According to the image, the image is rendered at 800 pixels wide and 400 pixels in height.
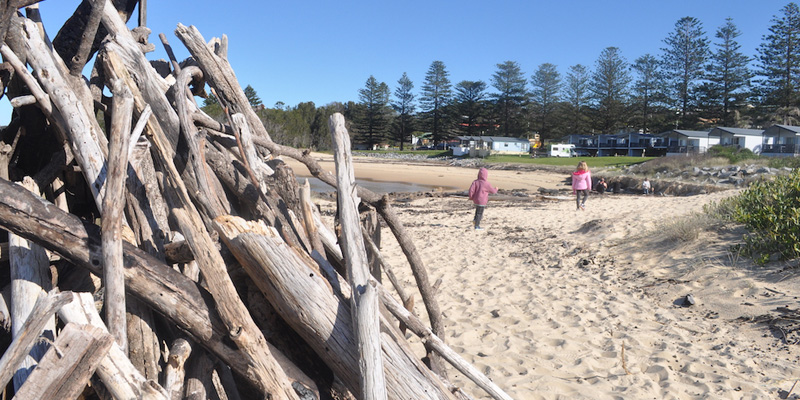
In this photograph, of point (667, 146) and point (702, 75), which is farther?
point (702, 75)

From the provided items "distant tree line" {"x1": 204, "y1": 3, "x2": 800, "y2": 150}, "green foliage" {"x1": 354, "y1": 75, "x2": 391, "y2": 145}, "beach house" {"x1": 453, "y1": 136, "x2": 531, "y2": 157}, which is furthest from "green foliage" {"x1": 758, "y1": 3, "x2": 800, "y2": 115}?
"green foliage" {"x1": 354, "y1": 75, "x2": 391, "y2": 145}

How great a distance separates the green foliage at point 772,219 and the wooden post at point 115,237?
7.35 m

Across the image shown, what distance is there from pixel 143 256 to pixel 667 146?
62402 mm

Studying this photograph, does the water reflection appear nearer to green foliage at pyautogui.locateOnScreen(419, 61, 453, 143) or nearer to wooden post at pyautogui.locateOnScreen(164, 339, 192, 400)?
wooden post at pyautogui.locateOnScreen(164, 339, 192, 400)

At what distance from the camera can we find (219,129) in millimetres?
3258

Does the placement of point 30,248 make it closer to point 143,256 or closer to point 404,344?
point 143,256

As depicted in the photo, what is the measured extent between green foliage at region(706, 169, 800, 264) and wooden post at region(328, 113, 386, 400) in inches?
251

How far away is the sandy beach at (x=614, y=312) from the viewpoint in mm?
4430

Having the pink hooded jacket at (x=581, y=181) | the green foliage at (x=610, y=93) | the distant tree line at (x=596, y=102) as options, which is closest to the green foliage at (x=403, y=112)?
the distant tree line at (x=596, y=102)

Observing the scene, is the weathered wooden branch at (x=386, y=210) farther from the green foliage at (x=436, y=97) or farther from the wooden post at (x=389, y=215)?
the green foliage at (x=436, y=97)

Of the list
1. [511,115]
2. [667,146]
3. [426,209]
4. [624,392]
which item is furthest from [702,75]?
[624,392]

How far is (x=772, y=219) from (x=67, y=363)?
320 inches

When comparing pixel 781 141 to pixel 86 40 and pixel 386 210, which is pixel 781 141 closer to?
A: pixel 386 210

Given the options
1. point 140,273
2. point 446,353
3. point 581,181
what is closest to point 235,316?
point 140,273
